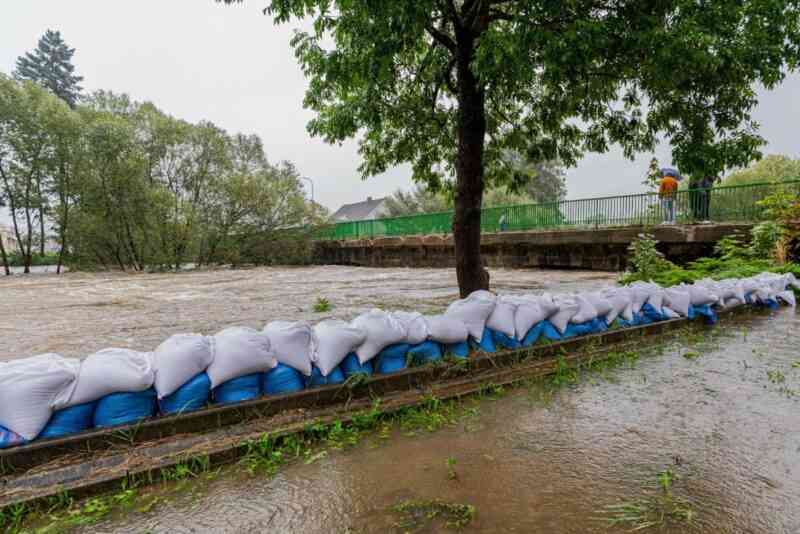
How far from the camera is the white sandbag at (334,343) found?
2.98 metres

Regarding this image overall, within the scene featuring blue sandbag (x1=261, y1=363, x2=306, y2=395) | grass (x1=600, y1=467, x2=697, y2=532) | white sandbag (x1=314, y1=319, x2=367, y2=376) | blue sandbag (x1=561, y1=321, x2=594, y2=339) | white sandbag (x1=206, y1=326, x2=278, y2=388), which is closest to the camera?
grass (x1=600, y1=467, x2=697, y2=532)

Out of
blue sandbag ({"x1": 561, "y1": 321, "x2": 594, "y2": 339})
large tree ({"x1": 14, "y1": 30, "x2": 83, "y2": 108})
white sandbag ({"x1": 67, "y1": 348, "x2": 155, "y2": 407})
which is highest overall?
large tree ({"x1": 14, "y1": 30, "x2": 83, "y2": 108})

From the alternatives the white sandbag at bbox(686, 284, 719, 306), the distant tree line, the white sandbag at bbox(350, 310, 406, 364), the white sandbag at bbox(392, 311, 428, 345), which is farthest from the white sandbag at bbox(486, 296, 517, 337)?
the distant tree line

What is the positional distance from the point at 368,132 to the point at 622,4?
146 inches

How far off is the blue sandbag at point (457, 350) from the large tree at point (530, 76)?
7.60 feet

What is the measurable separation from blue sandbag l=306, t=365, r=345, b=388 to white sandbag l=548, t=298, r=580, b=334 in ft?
7.22

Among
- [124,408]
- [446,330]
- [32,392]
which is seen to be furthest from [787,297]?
[32,392]

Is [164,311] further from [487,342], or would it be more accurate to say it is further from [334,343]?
[487,342]

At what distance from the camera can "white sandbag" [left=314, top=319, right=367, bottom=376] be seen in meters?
Result: 2.98

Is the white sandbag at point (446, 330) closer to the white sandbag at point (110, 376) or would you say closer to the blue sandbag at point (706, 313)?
the white sandbag at point (110, 376)

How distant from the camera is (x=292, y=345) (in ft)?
9.52

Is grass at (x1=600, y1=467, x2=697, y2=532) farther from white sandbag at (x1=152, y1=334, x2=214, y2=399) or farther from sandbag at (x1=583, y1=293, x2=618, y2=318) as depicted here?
sandbag at (x1=583, y1=293, x2=618, y2=318)

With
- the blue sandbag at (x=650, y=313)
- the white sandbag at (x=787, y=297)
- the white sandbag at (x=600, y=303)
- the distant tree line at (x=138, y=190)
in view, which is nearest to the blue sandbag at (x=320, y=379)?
the white sandbag at (x=600, y=303)

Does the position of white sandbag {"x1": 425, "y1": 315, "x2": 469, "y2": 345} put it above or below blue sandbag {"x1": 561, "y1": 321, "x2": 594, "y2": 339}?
above
